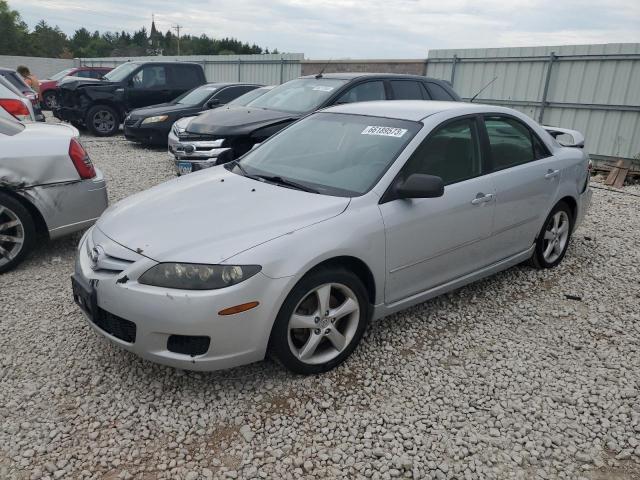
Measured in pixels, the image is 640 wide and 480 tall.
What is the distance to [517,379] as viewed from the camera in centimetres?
311

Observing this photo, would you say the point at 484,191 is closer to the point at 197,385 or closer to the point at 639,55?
the point at 197,385

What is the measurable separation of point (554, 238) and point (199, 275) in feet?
11.4

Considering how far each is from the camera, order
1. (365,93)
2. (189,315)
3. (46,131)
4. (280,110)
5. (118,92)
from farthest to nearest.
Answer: (118,92) < (280,110) < (365,93) < (46,131) < (189,315)

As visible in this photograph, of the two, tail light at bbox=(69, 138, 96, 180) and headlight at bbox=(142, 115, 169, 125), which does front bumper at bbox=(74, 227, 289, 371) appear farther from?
headlight at bbox=(142, 115, 169, 125)

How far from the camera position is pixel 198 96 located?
1136 cm

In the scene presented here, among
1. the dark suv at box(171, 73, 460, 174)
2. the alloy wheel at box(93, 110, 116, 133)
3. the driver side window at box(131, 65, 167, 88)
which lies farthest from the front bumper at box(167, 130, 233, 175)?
the driver side window at box(131, 65, 167, 88)

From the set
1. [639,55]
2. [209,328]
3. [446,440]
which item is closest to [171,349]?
[209,328]

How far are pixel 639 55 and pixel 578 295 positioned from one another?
24.6 feet

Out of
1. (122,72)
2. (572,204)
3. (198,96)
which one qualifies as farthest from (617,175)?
(122,72)

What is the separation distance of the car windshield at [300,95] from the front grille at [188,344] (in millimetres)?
5161

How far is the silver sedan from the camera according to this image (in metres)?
4.22

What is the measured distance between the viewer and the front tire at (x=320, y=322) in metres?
2.79

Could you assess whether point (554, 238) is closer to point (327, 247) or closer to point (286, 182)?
point (286, 182)

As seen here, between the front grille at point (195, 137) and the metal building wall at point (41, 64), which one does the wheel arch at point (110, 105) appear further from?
the metal building wall at point (41, 64)
